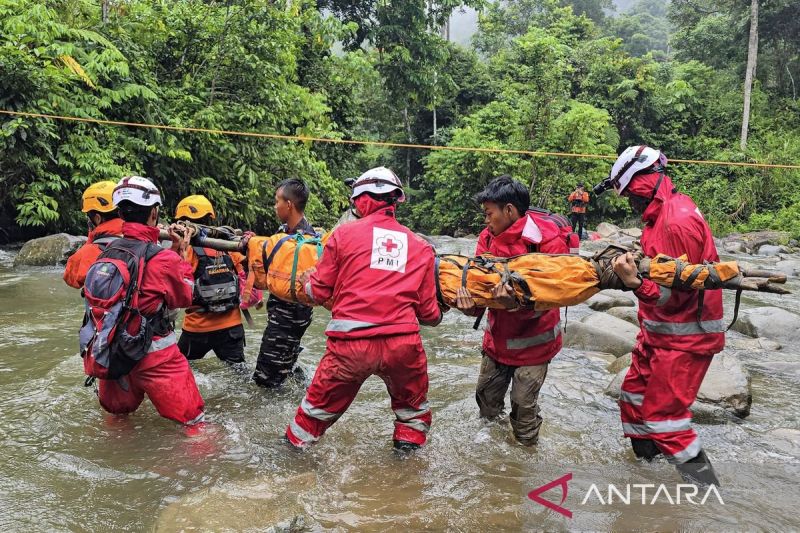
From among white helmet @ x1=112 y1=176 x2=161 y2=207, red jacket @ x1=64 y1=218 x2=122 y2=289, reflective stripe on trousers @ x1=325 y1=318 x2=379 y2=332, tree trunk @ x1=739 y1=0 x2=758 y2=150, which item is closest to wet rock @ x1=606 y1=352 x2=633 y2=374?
reflective stripe on trousers @ x1=325 y1=318 x2=379 y2=332

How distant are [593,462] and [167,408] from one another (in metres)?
2.89

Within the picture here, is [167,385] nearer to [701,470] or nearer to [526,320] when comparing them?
[526,320]

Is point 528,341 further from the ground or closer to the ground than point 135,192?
closer to the ground

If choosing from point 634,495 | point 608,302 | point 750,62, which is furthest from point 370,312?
point 750,62

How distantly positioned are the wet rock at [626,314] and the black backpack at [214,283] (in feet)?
19.9

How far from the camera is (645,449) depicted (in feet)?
13.2

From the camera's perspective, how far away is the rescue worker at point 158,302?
3758mm

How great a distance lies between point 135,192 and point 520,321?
262cm

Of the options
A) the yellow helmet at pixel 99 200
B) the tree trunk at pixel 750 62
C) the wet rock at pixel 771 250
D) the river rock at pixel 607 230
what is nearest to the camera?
the yellow helmet at pixel 99 200

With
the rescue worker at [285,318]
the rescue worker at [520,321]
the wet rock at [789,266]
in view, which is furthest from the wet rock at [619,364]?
the wet rock at [789,266]

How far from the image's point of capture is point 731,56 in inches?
1151

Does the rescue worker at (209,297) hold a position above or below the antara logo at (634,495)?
above

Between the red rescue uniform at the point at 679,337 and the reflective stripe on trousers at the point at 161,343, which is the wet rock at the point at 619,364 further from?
the reflective stripe on trousers at the point at 161,343

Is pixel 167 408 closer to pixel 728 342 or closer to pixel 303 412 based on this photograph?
pixel 303 412
